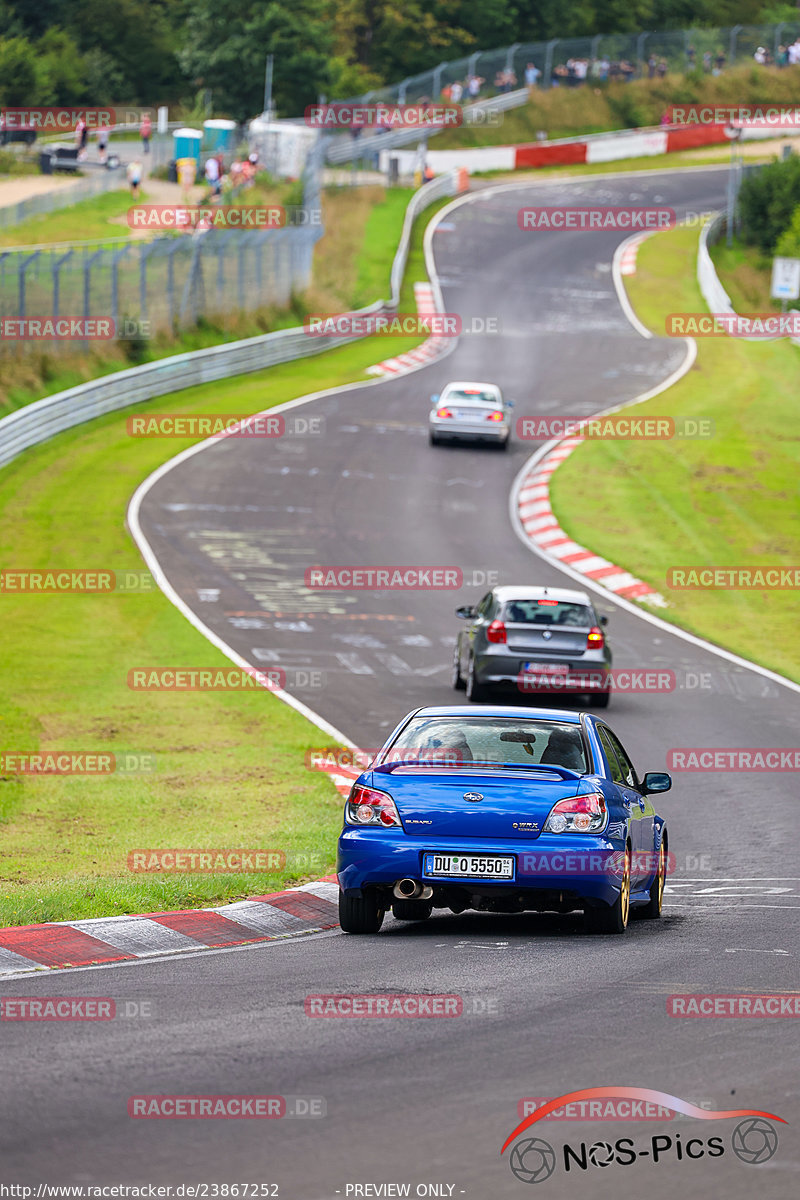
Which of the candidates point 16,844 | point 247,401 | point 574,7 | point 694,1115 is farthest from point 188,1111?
point 574,7

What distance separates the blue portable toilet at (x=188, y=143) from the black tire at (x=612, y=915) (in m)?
69.4

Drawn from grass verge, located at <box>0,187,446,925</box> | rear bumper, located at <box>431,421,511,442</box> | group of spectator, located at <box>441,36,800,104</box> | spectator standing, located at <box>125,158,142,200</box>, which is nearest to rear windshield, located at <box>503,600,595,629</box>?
grass verge, located at <box>0,187,446,925</box>

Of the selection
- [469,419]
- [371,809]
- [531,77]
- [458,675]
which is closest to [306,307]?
[469,419]

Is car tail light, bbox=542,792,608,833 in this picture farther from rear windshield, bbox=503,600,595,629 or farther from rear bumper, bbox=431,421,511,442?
rear bumper, bbox=431,421,511,442

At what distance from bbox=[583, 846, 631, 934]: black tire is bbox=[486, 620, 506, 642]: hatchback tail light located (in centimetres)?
1138

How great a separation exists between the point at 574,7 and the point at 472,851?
113414mm

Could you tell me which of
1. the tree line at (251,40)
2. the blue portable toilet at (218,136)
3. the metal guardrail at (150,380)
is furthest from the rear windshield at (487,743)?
the tree line at (251,40)

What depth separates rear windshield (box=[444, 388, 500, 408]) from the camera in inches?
1625

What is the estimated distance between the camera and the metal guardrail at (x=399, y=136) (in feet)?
252

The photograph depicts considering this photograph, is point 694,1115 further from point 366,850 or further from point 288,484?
point 288,484

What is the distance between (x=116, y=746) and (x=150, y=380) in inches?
1067

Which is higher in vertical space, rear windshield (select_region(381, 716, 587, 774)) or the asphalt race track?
rear windshield (select_region(381, 716, 587, 774))

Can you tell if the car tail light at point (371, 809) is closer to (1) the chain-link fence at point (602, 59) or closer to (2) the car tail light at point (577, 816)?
(2) the car tail light at point (577, 816)

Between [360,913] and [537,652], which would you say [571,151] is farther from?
[360,913]
